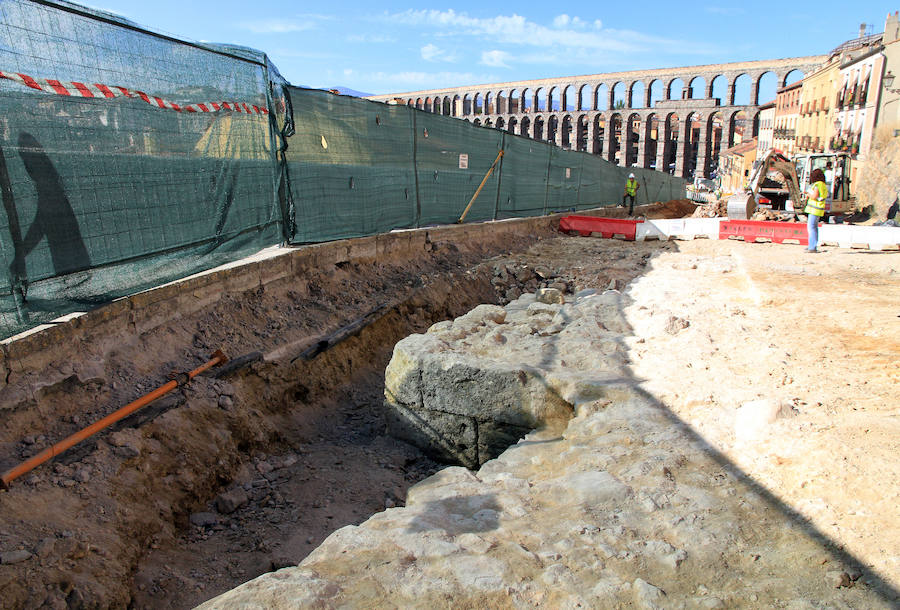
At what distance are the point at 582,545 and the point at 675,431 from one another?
1.18m

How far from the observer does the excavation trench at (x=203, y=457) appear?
279 centimetres

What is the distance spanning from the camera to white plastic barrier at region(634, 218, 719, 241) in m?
12.4

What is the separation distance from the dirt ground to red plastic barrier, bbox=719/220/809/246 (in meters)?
5.49

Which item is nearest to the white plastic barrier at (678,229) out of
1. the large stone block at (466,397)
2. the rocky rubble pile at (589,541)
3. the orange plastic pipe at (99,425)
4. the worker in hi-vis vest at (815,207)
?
the worker in hi-vis vest at (815,207)

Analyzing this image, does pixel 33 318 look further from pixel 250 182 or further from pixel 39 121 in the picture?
pixel 250 182

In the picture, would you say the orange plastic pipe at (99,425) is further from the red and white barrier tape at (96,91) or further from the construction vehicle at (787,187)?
the construction vehicle at (787,187)

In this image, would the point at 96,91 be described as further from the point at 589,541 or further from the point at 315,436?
the point at 589,541

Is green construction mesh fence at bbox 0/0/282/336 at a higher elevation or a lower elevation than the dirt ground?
higher

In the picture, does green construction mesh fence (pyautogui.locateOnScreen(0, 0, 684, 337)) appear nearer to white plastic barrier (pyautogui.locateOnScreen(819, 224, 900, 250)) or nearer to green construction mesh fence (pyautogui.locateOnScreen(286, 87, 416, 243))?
green construction mesh fence (pyautogui.locateOnScreen(286, 87, 416, 243))

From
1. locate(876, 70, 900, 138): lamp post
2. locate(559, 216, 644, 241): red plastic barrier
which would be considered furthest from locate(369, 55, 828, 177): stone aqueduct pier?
locate(559, 216, 644, 241): red plastic barrier

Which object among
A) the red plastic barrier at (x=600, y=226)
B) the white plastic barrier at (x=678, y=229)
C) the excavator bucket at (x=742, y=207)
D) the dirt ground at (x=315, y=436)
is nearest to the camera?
the dirt ground at (x=315, y=436)

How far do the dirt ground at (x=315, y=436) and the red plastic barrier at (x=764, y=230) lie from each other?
5.49 meters

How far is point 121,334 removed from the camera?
4.11 m

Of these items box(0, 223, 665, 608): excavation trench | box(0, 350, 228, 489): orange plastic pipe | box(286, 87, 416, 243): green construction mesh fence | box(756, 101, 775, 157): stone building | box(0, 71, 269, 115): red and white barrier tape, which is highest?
box(756, 101, 775, 157): stone building
